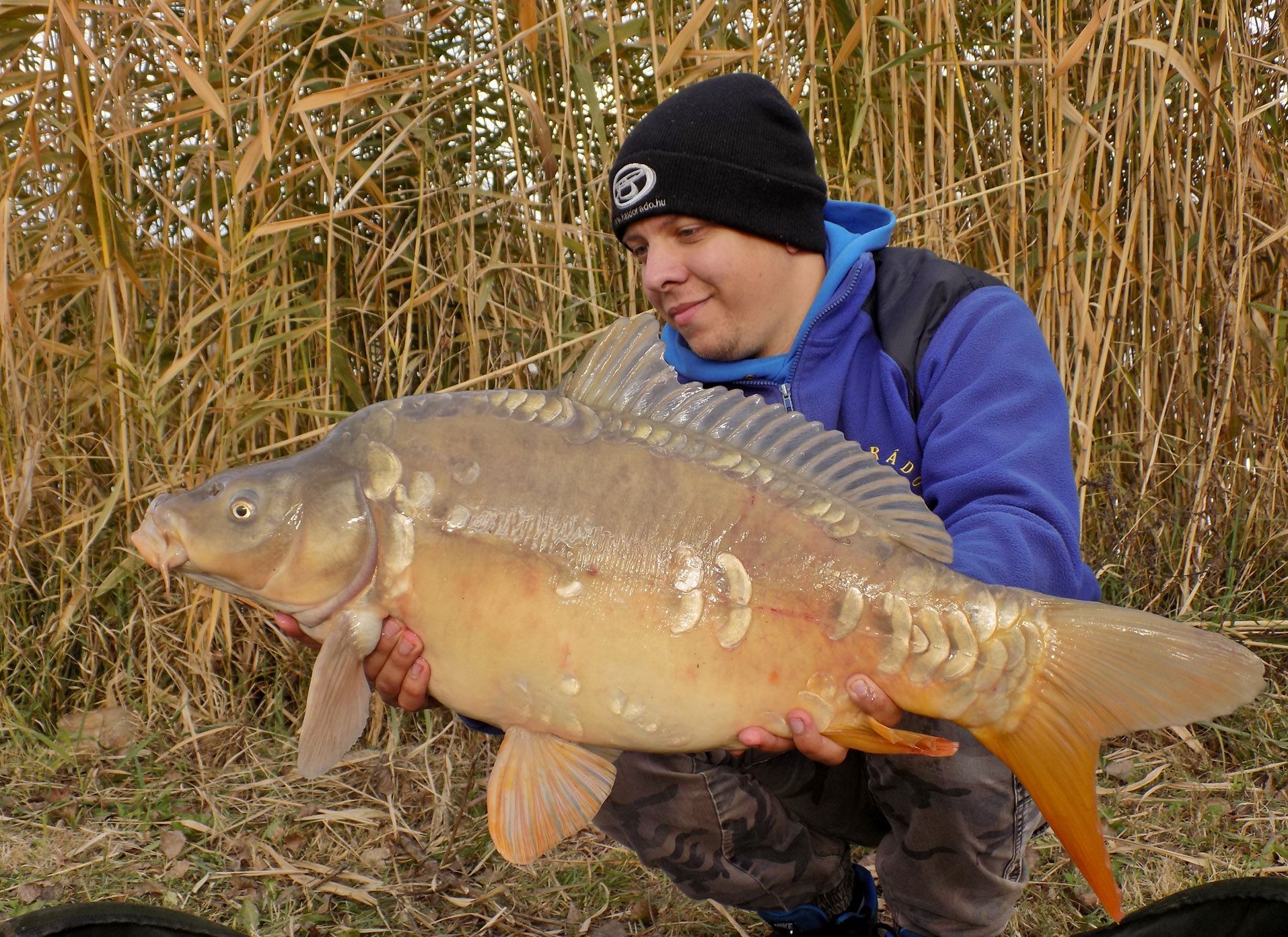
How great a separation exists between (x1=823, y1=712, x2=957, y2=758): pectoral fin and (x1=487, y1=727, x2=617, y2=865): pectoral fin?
27 cm

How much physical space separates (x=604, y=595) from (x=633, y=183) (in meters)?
0.74

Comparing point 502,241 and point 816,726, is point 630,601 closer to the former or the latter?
point 816,726

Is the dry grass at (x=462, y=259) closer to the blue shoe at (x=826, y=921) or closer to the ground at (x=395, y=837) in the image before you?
the ground at (x=395, y=837)

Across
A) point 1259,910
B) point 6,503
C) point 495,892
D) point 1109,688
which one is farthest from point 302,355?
point 1259,910

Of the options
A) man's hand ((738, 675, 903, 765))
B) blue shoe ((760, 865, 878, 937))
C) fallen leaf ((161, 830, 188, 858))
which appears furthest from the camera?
fallen leaf ((161, 830, 188, 858))

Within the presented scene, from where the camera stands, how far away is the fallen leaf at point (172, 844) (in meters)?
1.97

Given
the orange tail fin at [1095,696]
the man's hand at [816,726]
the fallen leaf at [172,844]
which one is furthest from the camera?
the fallen leaf at [172,844]

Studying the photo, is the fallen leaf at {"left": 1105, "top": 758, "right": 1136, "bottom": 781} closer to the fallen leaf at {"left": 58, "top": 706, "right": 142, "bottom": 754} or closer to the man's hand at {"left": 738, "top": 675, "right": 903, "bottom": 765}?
Answer: the man's hand at {"left": 738, "top": 675, "right": 903, "bottom": 765}

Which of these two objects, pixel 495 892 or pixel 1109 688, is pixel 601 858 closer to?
pixel 495 892

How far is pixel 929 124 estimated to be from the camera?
222cm

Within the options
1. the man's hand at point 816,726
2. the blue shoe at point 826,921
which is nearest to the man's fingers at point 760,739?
the man's hand at point 816,726

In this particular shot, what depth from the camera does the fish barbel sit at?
1205 millimetres

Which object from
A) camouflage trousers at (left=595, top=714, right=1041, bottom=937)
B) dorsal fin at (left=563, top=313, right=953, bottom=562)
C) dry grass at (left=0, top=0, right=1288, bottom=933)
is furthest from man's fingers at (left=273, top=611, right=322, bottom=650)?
dry grass at (left=0, top=0, right=1288, bottom=933)

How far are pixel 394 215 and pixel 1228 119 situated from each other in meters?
1.64
